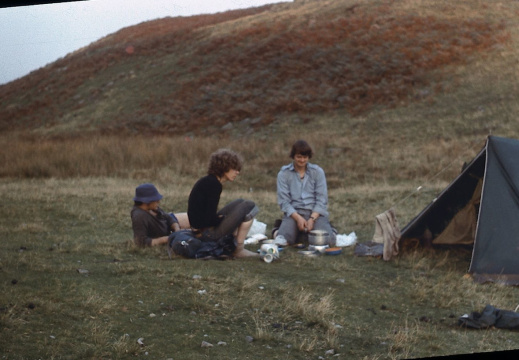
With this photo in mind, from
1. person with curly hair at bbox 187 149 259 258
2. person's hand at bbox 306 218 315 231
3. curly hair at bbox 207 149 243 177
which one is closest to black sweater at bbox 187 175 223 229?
person with curly hair at bbox 187 149 259 258

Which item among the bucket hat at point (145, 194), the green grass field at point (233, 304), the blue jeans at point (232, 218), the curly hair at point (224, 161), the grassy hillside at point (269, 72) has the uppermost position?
the grassy hillside at point (269, 72)

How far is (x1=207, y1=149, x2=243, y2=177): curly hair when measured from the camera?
676cm

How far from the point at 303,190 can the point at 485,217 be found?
2.52 meters

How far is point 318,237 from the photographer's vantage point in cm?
796

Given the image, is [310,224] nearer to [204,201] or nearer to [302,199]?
[302,199]

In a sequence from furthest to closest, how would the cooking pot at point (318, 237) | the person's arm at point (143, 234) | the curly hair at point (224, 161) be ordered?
the cooking pot at point (318, 237), the person's arm at point (143, 234), the curly hair at point (224, 161)

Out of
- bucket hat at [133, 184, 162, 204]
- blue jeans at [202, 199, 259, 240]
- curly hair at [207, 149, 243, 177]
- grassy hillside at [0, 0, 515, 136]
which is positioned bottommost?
blue jeans at [202, 199, 259, 240]

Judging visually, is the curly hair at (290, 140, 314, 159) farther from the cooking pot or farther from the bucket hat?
the bucket hat

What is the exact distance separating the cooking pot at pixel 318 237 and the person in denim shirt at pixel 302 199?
215 mm

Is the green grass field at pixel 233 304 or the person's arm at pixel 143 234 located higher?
the person's arm at pixel 143 234

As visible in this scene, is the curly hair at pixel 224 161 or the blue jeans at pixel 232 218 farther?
the blue jeans at pixel 232 218

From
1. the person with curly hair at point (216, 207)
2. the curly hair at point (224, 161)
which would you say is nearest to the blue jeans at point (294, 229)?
the person with curly hair at point (216, 207)

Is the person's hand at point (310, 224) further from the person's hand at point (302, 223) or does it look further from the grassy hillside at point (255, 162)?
the grassy hillside at point (255, 162)

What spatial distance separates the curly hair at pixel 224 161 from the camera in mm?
6758
